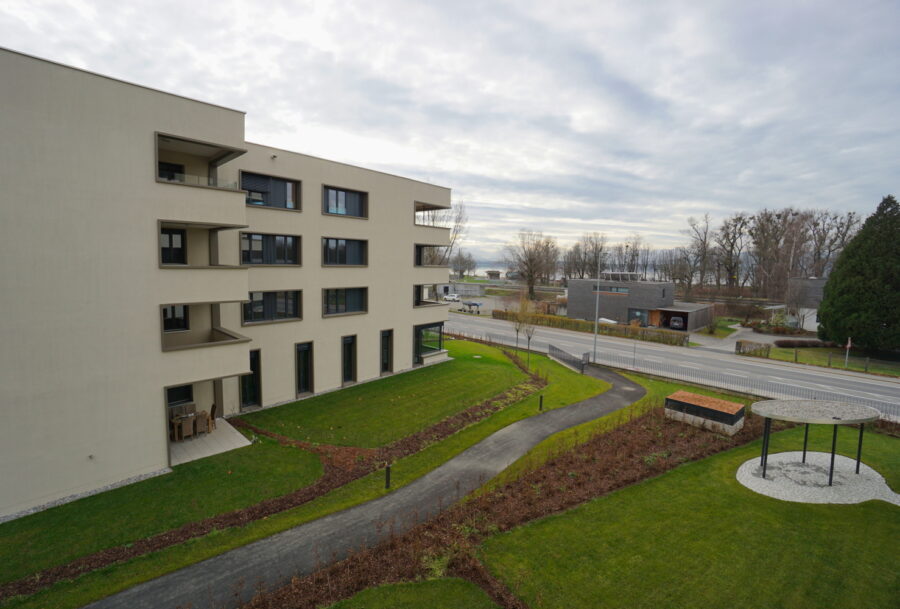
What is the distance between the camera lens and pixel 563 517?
12.1m

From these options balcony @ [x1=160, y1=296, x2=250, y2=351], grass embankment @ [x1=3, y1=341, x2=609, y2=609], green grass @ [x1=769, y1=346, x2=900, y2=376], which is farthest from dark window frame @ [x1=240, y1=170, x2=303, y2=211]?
green grass @ [x1=769, y1=346, x2=900, y2=376]

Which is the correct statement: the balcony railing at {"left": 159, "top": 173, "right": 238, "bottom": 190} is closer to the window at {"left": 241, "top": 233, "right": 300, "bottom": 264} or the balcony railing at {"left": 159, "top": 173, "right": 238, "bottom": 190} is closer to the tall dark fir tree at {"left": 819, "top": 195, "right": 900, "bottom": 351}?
the window at {"left": 241, "top": 233, "right": 300, "bottom": 264}

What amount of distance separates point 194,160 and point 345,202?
298 inches

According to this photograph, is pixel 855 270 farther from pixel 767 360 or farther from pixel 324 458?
pixel 324 458

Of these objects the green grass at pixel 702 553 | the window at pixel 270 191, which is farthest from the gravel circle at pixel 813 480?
the window at pixel 270 191

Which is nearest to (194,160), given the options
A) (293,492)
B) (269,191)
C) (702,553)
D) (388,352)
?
(269,191)

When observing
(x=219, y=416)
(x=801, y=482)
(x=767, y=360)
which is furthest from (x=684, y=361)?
(x=219, y=416)

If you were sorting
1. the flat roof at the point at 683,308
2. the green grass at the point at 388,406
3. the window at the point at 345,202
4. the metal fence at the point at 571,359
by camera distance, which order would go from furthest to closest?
the flat roof at the point at 683,308
the metal fence at the point at 571,359
the window at the point at 345,202
the green grass at the point at 388,406

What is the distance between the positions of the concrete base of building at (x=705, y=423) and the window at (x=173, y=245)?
876 inches

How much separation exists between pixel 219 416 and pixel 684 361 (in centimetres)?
3136

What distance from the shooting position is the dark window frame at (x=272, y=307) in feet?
63.7

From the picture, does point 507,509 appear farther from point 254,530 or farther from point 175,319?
point 175,319

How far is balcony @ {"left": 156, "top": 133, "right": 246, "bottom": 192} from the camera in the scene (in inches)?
596

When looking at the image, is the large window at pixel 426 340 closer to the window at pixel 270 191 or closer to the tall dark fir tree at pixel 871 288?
the window at pixel 270 191
